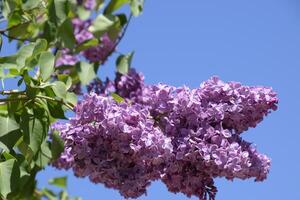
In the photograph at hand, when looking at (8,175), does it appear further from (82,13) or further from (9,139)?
(82,13)

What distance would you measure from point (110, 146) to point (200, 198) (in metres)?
0.41

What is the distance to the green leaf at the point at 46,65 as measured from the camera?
2234mm

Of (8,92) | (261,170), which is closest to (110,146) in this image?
(8,92)

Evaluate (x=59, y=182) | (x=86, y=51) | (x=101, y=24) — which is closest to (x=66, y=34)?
(x=101, y=24)

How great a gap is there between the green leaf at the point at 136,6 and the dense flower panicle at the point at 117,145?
0.45m

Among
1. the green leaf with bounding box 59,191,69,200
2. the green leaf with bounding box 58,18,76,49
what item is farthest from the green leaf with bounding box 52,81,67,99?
the green leaf with bounding box 59,191,69,200

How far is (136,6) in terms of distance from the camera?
2574 millimetres

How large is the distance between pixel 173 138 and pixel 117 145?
243mm

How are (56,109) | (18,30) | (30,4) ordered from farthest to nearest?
1. (18,30)
2. (30,4)
3. (56,109)

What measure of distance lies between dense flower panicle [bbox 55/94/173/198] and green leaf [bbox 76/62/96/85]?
37 cm

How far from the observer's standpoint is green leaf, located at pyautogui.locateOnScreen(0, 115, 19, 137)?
2246 mm

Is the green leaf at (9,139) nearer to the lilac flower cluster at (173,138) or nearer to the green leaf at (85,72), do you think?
the lilac flower cluster at (173,138)

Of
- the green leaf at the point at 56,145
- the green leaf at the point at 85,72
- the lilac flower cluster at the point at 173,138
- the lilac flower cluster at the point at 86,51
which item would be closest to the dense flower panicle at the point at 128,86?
the lilac flower cluster at the point at 86,51

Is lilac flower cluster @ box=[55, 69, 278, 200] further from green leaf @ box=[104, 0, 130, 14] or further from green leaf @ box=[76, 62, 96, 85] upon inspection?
green leaf @ box=[104, 0, 130, 14]
